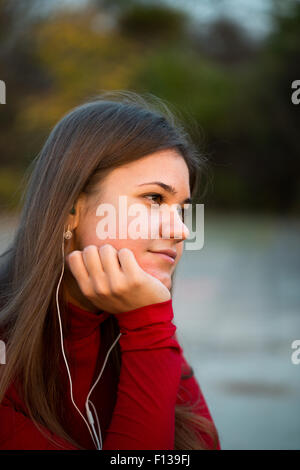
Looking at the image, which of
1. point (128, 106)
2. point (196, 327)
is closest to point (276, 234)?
point (196, 327)

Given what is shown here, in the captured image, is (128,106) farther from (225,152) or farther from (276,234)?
(225,152)

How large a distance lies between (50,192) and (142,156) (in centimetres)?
34

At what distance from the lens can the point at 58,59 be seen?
26984 millimetres

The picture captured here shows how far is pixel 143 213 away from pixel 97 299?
0.33 m

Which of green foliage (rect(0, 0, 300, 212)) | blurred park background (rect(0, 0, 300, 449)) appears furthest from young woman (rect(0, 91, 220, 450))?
green foliage (rect(0, 0, 300, 212))

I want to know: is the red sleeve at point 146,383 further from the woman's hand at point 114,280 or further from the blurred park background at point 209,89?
the blurred park background at point 209,89

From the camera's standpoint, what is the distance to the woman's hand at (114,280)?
198 cm

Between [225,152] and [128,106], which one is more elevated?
[225,152]

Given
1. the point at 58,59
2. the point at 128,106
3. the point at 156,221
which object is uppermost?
the point at 58,59

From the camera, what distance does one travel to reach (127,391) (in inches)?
74.5

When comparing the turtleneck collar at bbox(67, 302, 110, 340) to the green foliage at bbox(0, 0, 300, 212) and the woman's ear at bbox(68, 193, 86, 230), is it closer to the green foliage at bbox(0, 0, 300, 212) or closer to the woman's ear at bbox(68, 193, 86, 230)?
the woman's ear at bbox(68, 193, 86, 230)

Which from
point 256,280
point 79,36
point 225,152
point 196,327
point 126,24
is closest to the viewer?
point 196,327

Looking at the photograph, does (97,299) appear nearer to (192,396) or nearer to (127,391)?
(127,391)

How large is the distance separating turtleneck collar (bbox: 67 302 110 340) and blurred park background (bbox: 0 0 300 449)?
22.2 ft
